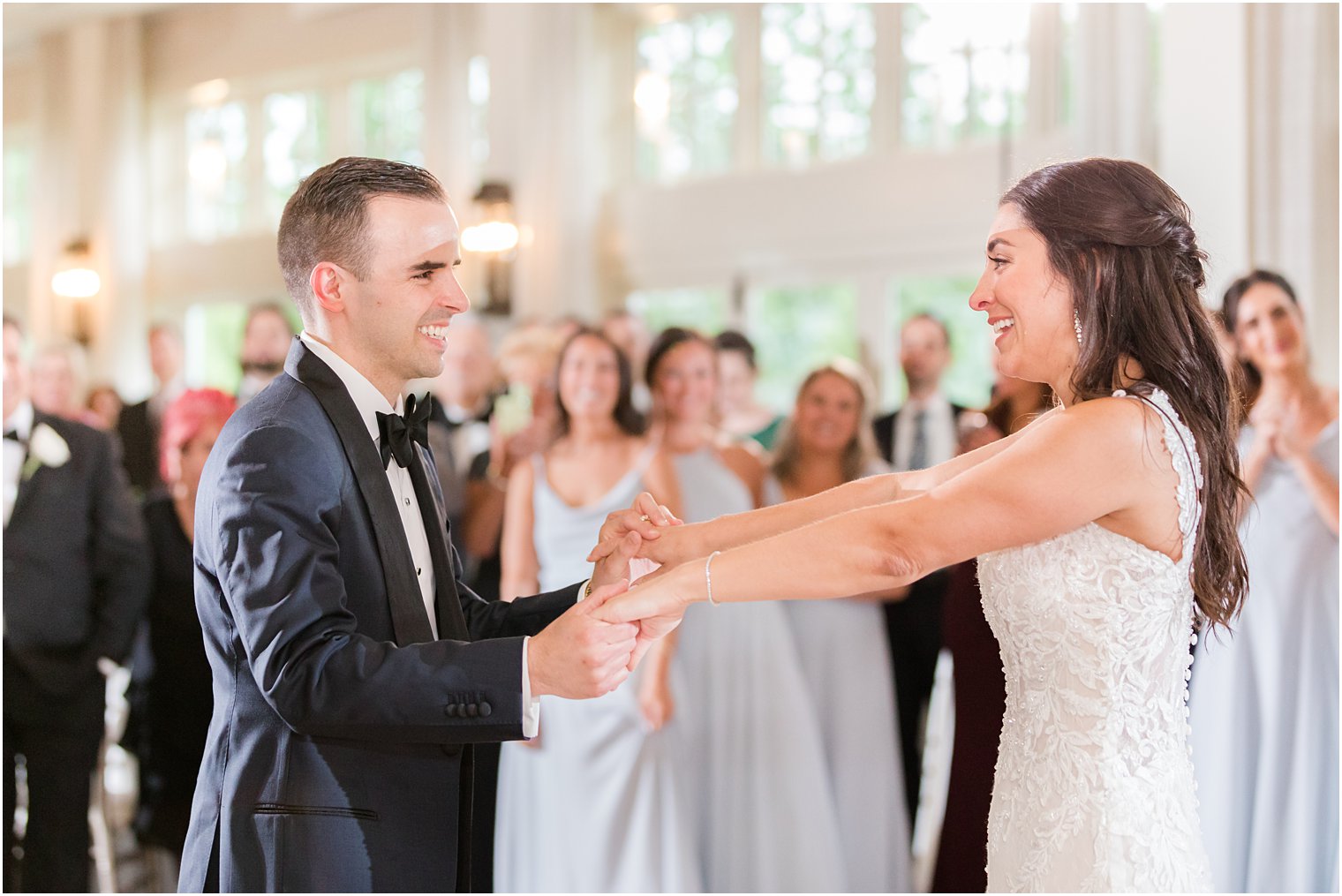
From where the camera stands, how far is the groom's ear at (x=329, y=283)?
175 centimetres

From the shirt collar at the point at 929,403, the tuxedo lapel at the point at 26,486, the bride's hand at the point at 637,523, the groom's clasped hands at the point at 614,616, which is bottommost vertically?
the groom's clasped hands at the point at 614,616

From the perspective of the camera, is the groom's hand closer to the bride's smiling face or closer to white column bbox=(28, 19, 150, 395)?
the bride's smiling face

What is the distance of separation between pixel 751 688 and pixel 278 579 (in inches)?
101

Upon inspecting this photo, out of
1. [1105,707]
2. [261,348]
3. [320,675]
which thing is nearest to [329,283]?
[320,675]

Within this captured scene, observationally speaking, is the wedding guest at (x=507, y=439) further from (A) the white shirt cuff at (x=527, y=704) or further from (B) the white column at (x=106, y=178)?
(B) the white column at (x=106, y=178)

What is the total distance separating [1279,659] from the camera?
11.4ft

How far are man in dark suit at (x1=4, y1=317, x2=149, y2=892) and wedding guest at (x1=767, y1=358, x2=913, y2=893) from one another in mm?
2141

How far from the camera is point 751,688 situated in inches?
153

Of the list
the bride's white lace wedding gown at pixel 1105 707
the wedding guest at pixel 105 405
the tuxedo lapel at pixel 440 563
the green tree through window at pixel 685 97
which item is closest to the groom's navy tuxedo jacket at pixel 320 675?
the tuxedo lapel at pixel 440 563

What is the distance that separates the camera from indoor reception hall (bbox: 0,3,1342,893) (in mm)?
1656

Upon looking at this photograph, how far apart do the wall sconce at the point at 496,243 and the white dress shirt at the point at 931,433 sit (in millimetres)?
3892

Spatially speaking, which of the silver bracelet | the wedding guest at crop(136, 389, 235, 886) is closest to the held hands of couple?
the silver bracelet

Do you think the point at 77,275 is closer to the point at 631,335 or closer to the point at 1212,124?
the point at 631,335

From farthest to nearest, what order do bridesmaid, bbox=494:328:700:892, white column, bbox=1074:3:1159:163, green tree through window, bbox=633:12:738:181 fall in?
green tree through window, bbox=633:12:738:181
white column, bbox=1074:3:1159:163
bridesmaid, bbox=494:328:700:892
